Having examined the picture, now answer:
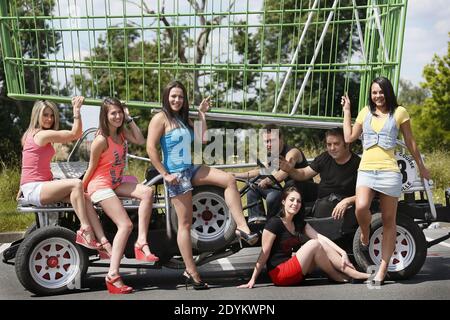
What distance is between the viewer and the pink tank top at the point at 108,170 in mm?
6832

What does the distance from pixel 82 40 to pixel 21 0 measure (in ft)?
2.61

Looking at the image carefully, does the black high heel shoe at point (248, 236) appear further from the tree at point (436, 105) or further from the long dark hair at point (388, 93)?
the tree at point (436, 105)

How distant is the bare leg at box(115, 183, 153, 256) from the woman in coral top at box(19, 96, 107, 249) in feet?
1.07

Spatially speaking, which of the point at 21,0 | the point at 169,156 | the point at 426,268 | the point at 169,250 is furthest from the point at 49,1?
the point at 426,268

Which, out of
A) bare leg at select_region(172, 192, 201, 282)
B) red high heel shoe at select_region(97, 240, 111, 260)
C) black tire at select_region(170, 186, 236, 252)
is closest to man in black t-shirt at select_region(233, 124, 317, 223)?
black tire at select_region(170, 186, 236, 252)

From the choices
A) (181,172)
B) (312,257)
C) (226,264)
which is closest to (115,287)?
(181,172)

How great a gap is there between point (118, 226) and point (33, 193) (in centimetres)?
83

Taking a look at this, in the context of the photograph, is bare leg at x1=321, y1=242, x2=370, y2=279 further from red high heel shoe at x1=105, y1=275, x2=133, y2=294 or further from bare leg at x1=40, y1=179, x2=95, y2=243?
bare leg at x1=40, y1=179, x2=95, y2=243

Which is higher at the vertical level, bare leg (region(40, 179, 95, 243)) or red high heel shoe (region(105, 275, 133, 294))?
bare leg (region(40, 179, 95, 243))

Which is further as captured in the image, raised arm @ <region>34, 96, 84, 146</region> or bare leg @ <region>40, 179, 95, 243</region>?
raised arm @ <region>34, 96, 84, 146</region>

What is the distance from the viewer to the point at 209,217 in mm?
7062

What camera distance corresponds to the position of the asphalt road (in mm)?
6516

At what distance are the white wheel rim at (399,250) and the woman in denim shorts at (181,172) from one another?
1.18m

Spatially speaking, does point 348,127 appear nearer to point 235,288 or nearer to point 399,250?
point 399,250
